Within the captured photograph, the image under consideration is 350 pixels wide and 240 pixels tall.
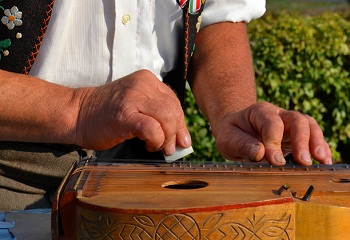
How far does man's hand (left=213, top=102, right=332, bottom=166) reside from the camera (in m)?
1.91

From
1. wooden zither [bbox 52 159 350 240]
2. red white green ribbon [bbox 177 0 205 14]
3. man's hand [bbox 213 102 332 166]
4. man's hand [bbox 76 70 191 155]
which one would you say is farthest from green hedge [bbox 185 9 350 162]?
wooden zither [bbox 52 159 350 240]

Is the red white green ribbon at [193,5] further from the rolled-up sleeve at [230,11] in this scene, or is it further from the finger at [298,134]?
the finger at [298,134]

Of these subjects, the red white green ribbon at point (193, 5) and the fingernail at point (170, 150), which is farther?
the red white green ribbon at point (193, 5)

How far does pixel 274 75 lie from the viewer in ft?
15.4

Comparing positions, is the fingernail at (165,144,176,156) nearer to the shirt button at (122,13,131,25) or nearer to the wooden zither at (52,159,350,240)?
the wooden zither at (52,159,350,240)

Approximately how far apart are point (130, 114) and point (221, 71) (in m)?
0.70

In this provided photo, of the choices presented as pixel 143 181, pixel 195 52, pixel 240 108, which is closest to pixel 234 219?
pixel 143 181

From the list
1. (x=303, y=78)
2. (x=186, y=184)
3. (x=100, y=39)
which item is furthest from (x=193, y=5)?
(x=303, y=78)

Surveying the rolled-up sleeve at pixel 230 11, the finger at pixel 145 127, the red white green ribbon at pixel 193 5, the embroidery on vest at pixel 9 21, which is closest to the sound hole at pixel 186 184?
the finger at pixel 145 127

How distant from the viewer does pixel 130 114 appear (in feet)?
5.85

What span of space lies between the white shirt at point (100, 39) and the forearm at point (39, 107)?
0.14 meters

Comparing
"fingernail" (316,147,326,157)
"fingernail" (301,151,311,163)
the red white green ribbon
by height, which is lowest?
"fingernail" (316,147,326,157)

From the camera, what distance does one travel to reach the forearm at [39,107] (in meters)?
1.87

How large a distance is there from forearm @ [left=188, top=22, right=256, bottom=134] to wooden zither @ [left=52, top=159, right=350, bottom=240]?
0.69 m
